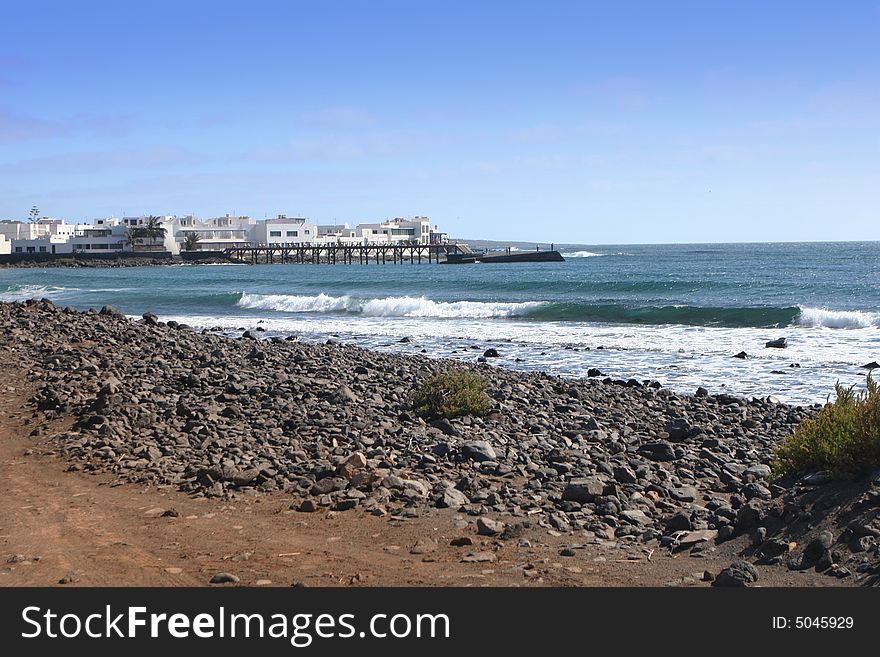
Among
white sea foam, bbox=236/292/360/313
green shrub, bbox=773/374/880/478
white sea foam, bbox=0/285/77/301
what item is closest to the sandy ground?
green shrub, bbox=773/374/880/478

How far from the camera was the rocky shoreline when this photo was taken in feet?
19.9

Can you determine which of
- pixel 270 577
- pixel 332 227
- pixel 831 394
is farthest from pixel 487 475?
pixel 332 227

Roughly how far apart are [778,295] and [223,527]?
37795 mm

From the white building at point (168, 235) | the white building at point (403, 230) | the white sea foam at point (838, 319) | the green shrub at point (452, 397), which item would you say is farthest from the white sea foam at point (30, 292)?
the white building at point (403, 230)

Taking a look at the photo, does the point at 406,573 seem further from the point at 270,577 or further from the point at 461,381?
the point at 461,381

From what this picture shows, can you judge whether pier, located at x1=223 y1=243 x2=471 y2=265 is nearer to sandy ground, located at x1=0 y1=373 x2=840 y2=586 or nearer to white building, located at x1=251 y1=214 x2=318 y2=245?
white building, located at x1=251 y1=214 x2=318 y2=245

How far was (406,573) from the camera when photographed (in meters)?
5.51

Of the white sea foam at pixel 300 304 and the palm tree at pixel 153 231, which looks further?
the palm tree at pixel 153 231

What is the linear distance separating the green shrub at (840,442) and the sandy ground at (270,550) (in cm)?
106

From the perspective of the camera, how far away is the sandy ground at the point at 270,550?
17.5 feet

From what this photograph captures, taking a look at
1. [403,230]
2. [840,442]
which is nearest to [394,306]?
[840,442]

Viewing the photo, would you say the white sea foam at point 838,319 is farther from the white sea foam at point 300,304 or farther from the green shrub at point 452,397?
the green shrub at point 452,397

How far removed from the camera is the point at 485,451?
8.54 metres

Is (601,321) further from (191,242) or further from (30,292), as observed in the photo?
(191,242)
